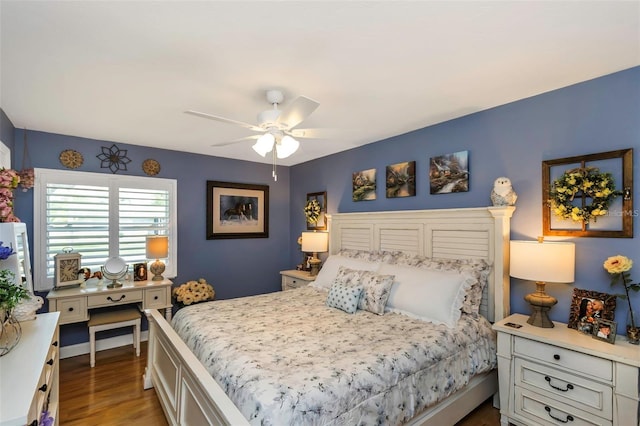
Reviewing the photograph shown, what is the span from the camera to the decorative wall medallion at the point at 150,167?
3.91 metres

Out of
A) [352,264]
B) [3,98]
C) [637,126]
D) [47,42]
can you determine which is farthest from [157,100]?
[637,126]

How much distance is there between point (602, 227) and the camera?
83.4 inches

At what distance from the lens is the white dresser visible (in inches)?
41.0

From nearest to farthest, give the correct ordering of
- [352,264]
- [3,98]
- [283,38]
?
[283,38]
[3,98]
[352,264]

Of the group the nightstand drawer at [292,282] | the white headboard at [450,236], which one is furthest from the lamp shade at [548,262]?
the nightstand drawer at [292,282]

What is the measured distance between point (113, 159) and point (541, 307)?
453 centimetres

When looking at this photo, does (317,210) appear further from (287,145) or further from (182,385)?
(182,385)

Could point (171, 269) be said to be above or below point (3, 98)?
below

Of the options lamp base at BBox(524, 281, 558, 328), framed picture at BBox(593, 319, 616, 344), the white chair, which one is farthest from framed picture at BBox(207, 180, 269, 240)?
framed picture at BBox(593, 319, 616, 344)

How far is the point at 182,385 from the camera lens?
6.38 feet

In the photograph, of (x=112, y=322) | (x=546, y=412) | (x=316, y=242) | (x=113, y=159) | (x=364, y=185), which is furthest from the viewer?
(x=316, y=242)

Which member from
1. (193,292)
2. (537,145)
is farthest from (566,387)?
(193,292)

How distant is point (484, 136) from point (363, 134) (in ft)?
4.00

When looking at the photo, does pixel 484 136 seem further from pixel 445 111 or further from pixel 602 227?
pixel 602 227
